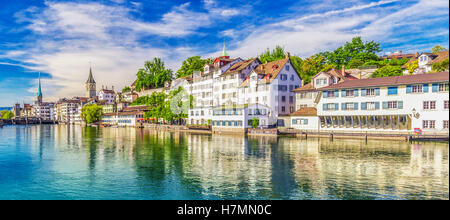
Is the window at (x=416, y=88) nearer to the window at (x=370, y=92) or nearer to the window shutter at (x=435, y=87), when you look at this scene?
the window shutter at (x=435, y=87)

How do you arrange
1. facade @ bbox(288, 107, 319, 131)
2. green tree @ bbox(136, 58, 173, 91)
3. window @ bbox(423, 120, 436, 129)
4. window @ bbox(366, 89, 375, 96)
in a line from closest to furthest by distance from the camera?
window @ bbox(423, 120, 436, 129) < window @ bbox(366, 89, 375, 96) < facade @ bbox(288, 107, 319, 131) < green tree @ bbox(136, 58, 173, 91)

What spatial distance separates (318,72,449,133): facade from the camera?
1896 inches

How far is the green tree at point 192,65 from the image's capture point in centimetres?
11412

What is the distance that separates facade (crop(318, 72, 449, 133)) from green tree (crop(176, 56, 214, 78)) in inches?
2379

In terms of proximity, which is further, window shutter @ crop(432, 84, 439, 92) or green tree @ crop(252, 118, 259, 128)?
green tree @ crop(252, 118, 259, 128)

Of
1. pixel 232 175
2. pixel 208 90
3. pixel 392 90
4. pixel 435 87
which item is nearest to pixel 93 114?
pixel 208 90

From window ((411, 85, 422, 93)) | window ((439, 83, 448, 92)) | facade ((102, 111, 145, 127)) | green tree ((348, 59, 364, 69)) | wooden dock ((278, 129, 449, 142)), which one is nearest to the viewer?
wooden dock ((278, 129, 449, 142))

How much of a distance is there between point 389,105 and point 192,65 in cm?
7367

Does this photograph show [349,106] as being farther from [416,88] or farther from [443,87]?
[443,87]

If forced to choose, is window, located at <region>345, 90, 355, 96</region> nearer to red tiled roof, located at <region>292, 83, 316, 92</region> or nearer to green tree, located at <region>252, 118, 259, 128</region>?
red tiled roof, located at <region>292, 83, 316, 92</region>

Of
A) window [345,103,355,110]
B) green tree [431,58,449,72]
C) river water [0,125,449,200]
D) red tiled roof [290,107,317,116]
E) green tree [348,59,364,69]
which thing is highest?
green tree [348,59,364,69]

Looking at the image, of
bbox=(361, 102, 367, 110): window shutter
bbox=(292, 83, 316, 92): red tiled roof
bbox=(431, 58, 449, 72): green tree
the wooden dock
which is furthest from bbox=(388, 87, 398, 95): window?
bbox=(292, 83, 316, 92): red tiled roof

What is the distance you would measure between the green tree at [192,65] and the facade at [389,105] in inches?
2379

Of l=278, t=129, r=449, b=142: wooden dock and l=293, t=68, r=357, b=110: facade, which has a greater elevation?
l=293, t=68, r=357, b=110: facade
